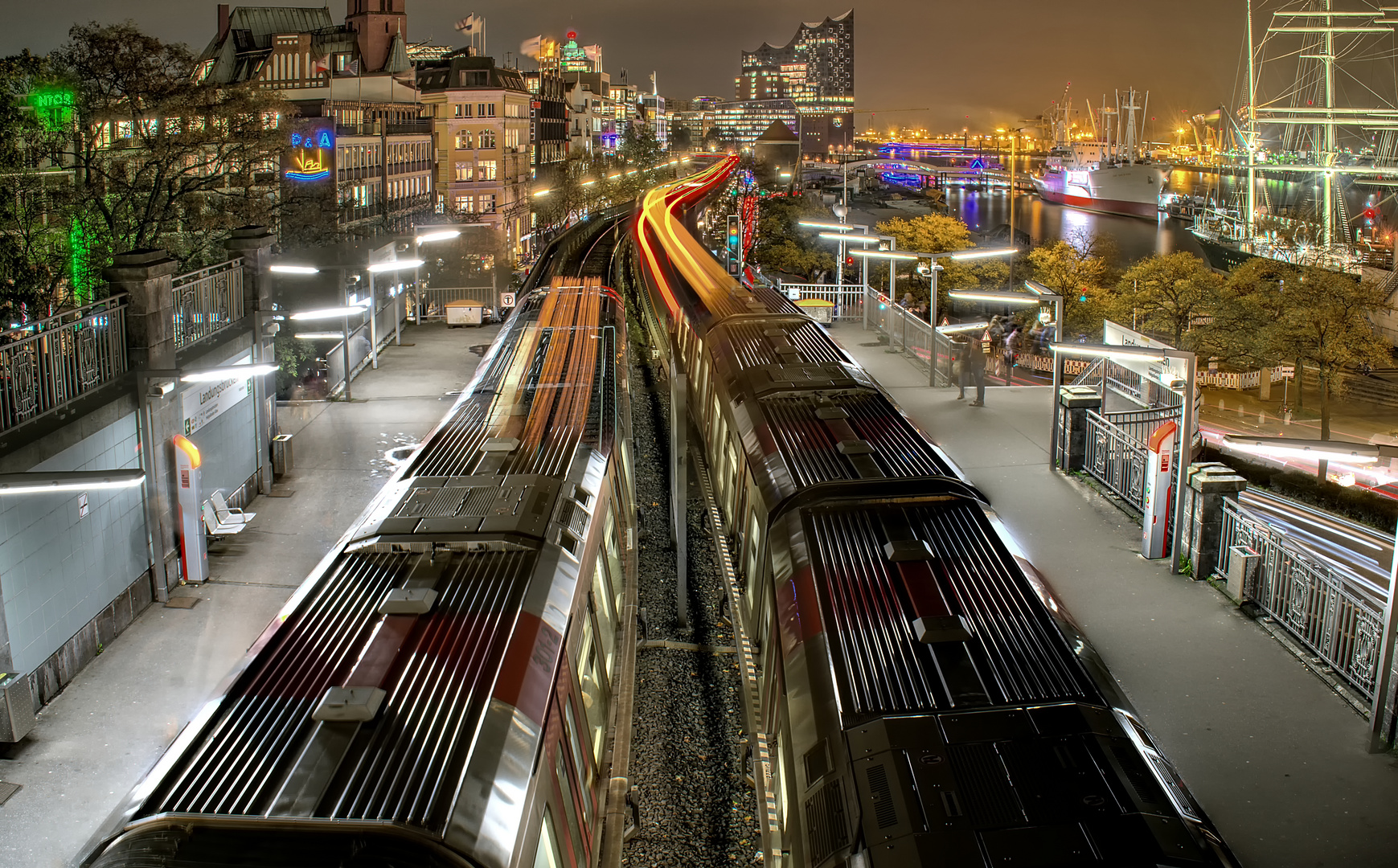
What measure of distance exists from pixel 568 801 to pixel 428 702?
1242mm

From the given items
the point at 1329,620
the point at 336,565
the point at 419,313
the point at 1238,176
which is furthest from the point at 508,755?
the point at 1238,176

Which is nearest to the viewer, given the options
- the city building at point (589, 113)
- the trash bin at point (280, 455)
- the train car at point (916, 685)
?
the train car at point (916, 685)

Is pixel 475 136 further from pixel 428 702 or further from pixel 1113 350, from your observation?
pixel 428 702

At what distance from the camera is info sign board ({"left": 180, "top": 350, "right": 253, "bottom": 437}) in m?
13.8

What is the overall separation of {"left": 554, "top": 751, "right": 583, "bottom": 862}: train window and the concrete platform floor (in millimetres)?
3662

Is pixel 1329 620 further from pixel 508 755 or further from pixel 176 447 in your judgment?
pixel 176 447

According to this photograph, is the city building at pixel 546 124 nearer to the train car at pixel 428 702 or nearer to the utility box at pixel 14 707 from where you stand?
the utility box at pixel 14 707

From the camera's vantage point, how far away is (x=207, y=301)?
50.1ft

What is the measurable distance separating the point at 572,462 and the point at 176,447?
637 centimetres

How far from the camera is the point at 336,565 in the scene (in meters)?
7.28

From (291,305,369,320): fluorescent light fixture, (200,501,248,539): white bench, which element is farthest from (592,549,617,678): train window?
(291,305,369,320): fluorescent light fixture

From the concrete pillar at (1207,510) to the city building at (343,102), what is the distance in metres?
34.4

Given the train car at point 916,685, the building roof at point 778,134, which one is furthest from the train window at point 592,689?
the building roof at point 778,134

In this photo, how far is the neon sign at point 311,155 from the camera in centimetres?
4131
